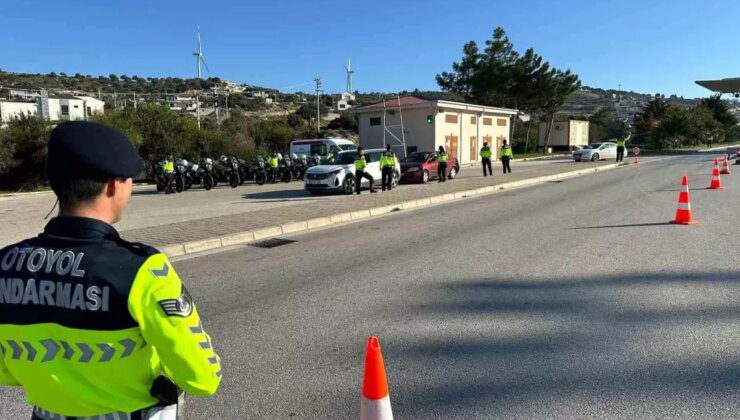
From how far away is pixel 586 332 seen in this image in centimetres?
465

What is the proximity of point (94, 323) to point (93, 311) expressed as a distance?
0.04 meters

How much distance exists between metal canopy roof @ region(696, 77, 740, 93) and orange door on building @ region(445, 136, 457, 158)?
41.6 meters

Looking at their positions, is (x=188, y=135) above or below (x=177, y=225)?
above

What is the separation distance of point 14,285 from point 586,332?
174 inches

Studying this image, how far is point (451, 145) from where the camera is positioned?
3894 centimetres

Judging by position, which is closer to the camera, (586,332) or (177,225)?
(586,332)

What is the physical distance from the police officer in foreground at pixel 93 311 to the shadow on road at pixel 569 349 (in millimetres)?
2195

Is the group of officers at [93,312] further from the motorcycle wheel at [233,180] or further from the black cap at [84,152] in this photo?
the motorcycle wheel at [233,180]

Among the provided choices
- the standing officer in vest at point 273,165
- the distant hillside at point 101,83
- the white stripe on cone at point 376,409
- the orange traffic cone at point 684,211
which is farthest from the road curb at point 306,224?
the distant hillside at point 101,83

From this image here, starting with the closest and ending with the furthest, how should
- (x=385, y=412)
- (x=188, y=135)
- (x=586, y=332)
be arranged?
1. (x=385, y=412)
2. (x=586, y=332)
3. (x=188, y=135)

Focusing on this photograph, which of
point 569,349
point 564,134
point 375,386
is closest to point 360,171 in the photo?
point 569,349

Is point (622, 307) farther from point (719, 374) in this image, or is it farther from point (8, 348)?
point (8, 348)

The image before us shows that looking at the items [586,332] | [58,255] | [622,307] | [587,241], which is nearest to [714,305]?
[622,307]

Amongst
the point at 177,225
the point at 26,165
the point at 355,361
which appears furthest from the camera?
the point at 26,165
